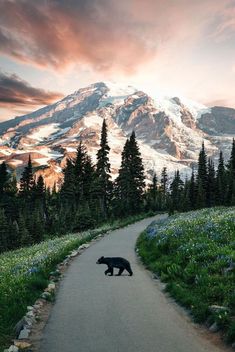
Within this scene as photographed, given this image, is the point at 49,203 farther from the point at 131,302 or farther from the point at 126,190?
the point at 131,302

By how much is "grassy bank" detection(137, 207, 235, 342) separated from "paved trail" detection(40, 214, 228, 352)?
0.59 metres

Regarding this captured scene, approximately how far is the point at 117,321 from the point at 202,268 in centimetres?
479

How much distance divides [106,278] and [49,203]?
488 feet

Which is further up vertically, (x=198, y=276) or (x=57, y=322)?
(x=198, y=276)

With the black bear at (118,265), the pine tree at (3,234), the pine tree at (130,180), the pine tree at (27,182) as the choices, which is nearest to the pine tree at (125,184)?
the pine tree at (130,180)

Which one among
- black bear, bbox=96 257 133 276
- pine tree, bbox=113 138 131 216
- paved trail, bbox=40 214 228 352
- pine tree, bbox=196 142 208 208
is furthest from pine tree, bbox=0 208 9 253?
paved trail, bbox=40 214 228 352

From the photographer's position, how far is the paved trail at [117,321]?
9.09 meters

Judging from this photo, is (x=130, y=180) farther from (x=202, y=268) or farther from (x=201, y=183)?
(x=202, y=268)

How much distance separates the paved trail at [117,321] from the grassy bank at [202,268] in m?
0.59

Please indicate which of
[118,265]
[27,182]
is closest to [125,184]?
[27,182]

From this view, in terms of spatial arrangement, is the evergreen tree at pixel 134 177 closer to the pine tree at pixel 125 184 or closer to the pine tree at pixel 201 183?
the pine tree at pixel 125 184

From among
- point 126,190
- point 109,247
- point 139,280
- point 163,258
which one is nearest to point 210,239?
point 163,258

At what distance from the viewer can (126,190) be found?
265ft

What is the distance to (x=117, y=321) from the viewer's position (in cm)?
1079
